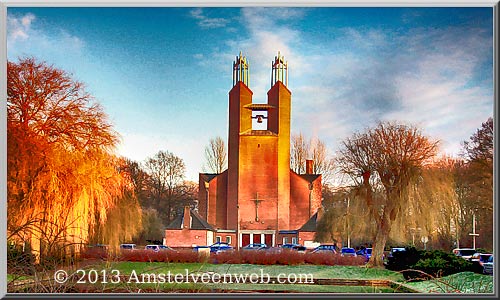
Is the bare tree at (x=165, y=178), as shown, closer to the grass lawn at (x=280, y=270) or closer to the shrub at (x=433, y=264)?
the grass lawn at (x=280, y=270)

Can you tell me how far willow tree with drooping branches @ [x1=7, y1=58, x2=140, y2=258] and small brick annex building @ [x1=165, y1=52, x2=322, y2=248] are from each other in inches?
601

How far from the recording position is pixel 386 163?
2172 centimetres

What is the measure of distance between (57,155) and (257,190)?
2001 cm

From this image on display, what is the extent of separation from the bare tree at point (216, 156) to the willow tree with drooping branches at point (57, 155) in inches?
598

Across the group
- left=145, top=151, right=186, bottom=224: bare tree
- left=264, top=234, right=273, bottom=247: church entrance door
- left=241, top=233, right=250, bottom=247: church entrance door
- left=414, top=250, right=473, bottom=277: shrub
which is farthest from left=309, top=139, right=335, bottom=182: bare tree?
left=414, top=250, right=473, bottom=277: shrub

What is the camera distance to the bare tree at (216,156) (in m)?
35.0

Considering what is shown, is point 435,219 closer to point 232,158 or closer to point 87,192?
point 87,192

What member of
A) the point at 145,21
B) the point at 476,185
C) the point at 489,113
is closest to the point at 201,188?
the point at 145,21

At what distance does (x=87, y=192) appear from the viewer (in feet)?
57.9

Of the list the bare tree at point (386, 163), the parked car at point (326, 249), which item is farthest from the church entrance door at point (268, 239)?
the bare tree at point (386, 163)

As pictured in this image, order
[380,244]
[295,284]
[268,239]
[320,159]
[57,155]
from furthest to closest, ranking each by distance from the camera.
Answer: [268,239] → [320,159] → [380,244] → [57,155] → [295,284]

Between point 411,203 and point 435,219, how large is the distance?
88 cm

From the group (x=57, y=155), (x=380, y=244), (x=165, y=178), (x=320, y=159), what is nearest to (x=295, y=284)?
(x=380, y=244)

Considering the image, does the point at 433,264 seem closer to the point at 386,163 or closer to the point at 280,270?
the point at 280,270
